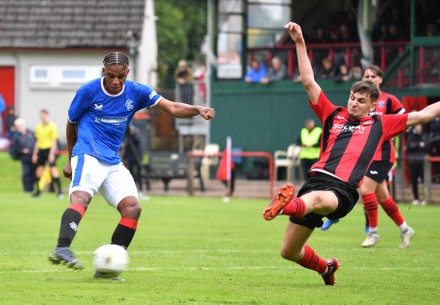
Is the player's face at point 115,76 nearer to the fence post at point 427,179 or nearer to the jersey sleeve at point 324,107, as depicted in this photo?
the jersey sleeve at point 324,107

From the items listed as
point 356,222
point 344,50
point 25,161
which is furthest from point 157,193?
point 356,222

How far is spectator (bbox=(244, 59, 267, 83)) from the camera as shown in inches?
1324

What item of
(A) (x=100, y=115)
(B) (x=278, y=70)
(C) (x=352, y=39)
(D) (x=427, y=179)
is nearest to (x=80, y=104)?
(A) (x=100, y=115)

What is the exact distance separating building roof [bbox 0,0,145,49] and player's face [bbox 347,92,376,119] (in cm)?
3379

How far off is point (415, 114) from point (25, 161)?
2077cm

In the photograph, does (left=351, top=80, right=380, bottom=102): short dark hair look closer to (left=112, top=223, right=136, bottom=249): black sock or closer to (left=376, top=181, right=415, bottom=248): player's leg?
(left=112, top=223, right=136, bottom=249): black sock

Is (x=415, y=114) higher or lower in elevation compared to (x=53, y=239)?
higher

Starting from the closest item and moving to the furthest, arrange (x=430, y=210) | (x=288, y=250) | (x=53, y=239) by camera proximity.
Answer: (x=288, y=250) → (x=53, y=239) → (x=430, y=210)

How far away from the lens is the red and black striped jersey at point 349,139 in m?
9.12

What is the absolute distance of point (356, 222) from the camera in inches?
749

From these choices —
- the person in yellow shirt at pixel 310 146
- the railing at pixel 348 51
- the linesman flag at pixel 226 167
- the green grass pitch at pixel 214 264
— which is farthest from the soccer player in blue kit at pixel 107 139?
the railing at pixel 348 51

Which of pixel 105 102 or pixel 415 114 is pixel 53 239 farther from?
pixel 415 114

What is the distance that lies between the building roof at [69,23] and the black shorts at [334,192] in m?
34.1

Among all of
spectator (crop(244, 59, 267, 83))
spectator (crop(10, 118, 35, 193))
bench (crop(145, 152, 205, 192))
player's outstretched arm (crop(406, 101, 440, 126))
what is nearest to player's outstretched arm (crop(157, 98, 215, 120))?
player's outstretched arm (crop(406, 101, 440, 126))
